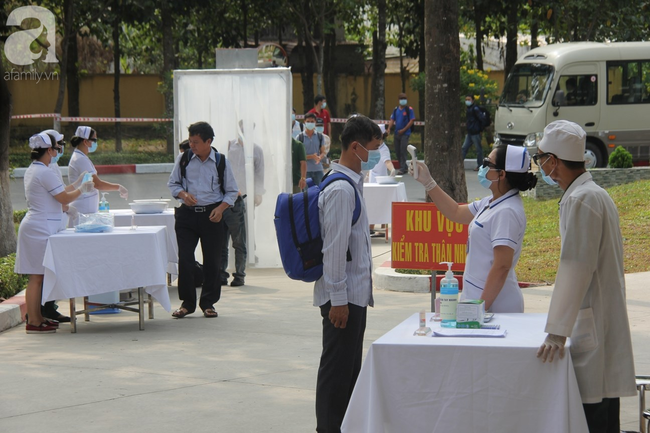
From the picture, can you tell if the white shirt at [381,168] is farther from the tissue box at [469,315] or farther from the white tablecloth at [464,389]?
the white tablecloth at [464,389]

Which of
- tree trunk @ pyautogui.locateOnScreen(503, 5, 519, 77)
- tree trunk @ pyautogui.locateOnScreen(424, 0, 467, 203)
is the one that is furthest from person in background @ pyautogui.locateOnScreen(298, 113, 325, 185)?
tree trunk @ pyautogui.locateOnScreen(503, 5, 519, 77)

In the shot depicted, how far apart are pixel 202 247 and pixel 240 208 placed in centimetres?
201

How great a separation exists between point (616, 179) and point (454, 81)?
763 centimetres

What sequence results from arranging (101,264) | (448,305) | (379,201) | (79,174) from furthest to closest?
→ (379,201)
(79,174)
(101,264)
(448,305)

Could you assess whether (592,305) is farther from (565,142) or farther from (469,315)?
(565,142)

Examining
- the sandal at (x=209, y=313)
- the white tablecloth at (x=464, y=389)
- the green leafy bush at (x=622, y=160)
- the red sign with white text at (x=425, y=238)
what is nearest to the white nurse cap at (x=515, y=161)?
the white tablecloth at (x=464, y=389)

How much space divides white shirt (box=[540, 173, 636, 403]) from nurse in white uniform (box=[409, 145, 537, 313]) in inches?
32.1

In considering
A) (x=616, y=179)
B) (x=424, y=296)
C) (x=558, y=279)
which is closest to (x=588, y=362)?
(x=558, y=279)

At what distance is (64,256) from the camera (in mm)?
8383

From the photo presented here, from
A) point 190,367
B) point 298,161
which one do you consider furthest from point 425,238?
point 298,161

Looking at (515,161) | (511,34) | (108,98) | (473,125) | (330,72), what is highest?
(511,34)

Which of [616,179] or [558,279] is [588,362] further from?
[616,179]

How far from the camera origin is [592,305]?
13.2ft

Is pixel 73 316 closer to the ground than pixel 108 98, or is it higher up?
closer to the ground
